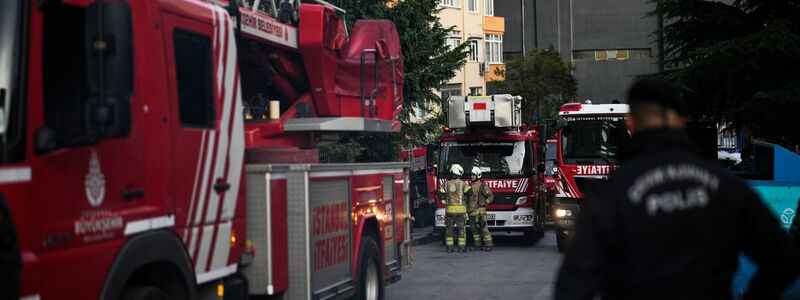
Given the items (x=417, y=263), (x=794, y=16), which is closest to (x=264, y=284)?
(x=417, y=263)

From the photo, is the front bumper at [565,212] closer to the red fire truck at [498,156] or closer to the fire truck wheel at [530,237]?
the red fire truck at [498,156]

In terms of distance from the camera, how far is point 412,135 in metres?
25.9

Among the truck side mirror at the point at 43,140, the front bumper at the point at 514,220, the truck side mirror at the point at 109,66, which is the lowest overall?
the front bumper at the point at 514,220

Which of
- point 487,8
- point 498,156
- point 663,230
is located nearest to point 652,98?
point 663,230

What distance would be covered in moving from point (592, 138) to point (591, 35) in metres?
50.8

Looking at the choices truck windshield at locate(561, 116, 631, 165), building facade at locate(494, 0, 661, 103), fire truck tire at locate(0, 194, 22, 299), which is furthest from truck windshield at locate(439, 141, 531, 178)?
building facade at locate(494, 0, 661, 103)

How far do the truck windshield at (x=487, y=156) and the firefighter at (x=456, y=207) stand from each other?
1733 millimetres

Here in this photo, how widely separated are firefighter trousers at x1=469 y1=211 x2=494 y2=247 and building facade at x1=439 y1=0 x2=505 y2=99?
111ft

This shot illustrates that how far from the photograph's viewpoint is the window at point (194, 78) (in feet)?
23.5

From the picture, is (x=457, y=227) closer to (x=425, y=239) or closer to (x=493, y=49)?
(x=425, y=239)

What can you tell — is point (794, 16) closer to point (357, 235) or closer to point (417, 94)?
point (417, 94)

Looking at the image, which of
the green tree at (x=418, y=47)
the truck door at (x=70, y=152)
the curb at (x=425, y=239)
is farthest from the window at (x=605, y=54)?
the truck door at (x=70, y=152)

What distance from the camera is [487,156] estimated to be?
22953 mm

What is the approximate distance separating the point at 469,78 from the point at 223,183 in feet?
168
